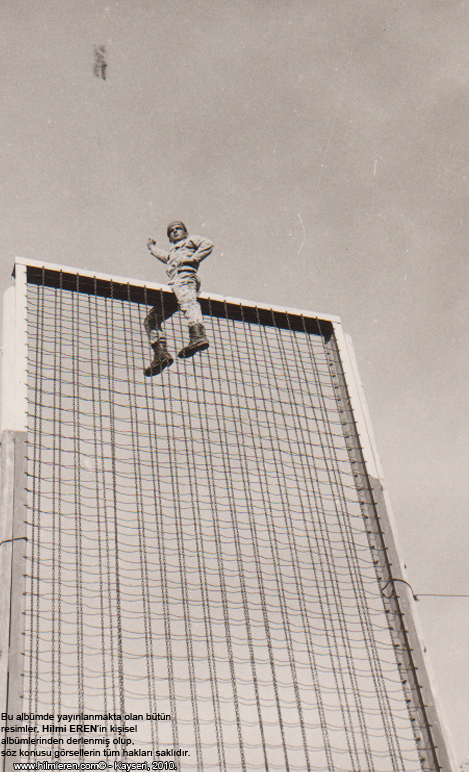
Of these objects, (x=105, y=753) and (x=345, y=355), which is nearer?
(x=105, y=753)

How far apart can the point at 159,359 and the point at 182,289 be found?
0.56 metres

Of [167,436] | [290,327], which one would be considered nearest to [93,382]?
[167,436]

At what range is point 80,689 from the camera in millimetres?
4324

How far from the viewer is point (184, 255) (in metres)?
6.81

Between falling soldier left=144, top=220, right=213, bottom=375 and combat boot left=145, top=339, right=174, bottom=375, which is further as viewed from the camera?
combat boot left=145, top=339, right=174, bottom=375

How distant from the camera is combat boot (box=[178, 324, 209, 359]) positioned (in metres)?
6.36

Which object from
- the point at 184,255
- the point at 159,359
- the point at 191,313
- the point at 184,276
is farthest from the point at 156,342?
the point at 184,255

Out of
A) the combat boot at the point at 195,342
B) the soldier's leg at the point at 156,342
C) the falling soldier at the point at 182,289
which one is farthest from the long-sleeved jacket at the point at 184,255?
the combat boot at the point at 195,342

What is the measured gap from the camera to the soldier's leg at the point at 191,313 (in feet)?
20.9

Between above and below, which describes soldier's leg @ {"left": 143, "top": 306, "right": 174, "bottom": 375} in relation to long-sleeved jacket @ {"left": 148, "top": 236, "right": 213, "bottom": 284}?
below

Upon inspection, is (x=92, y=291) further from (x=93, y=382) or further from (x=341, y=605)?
(x=341, y=605)

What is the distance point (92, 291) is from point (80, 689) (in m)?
2.95

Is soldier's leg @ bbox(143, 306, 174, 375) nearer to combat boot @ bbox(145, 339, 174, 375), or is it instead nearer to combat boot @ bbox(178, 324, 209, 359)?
combat boot @ bbox(145, 339, 174, 375)

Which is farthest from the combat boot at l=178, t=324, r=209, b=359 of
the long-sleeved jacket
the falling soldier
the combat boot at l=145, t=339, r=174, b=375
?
the long-sleeved jacket
